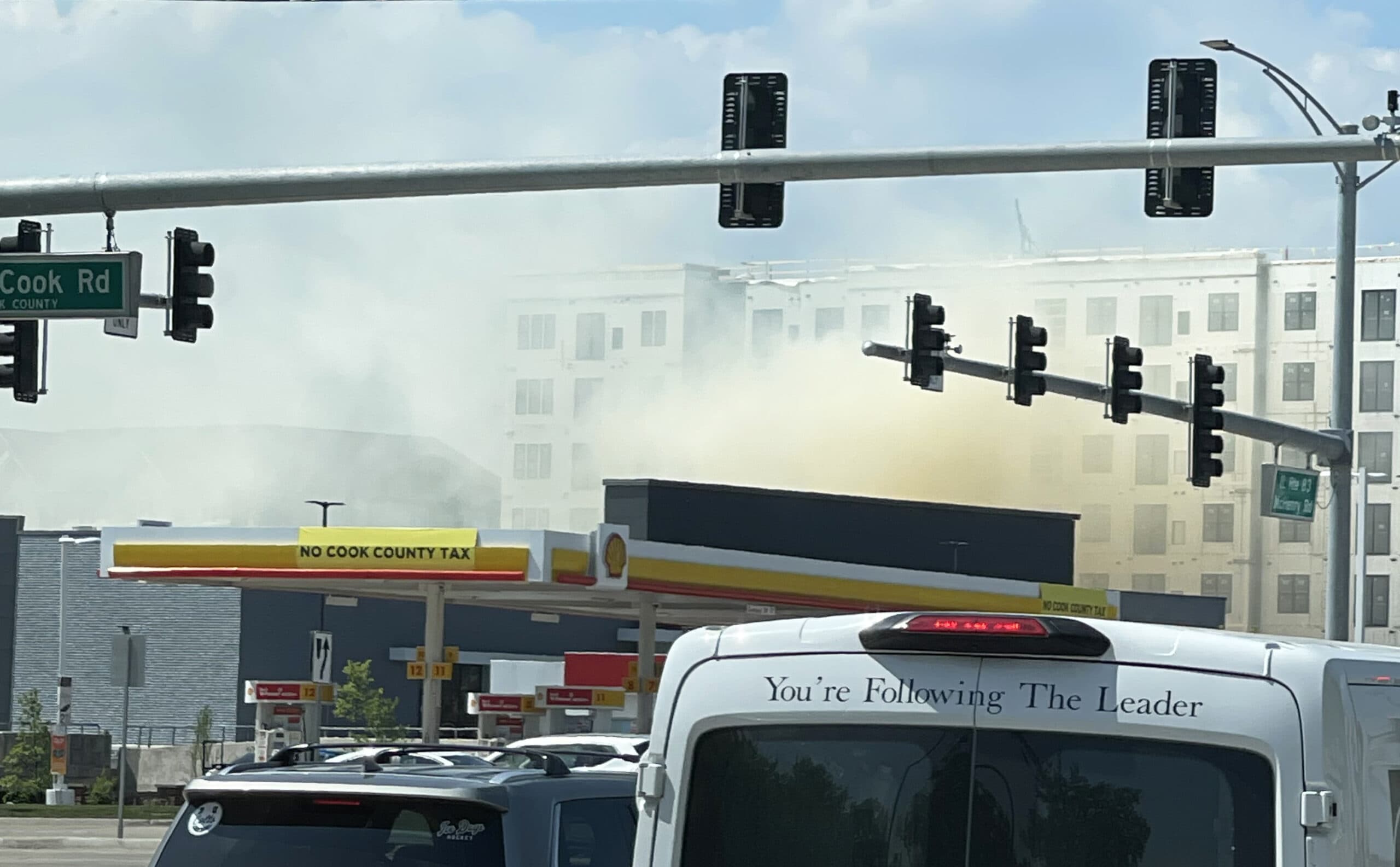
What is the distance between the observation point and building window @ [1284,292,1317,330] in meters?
105

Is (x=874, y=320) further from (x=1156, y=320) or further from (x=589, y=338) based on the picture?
(x=589, y=338)

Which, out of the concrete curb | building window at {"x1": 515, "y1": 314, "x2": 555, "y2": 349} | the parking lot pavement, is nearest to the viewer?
the parking lot pavement

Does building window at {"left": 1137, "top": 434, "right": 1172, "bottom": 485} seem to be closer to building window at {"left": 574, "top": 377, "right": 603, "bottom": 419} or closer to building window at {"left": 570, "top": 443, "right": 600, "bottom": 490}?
building window at {"left": 570, "top": 443, "right": 600, "bottom": 490}

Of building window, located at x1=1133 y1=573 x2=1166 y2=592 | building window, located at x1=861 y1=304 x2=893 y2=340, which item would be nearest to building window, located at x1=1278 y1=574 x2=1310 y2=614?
building window, located at x1=1133 y1=573 x2=1166 y2=592

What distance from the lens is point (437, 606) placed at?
127 feet

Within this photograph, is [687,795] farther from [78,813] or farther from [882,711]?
[78,813]

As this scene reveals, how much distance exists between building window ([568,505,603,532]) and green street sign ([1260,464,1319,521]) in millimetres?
88883

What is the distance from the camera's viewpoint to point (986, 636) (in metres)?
5.21

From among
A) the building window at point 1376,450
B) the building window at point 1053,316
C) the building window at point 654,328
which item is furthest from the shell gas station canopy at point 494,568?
the building window at point 654,328

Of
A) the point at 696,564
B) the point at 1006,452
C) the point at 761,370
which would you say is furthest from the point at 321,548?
the point at 761,370

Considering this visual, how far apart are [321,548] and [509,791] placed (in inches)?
1205

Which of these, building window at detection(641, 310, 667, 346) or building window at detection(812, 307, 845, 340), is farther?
building window at detection(641, 310, 667, 346)

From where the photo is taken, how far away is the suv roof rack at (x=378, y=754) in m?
7.15

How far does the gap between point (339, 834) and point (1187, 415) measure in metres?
20.1
